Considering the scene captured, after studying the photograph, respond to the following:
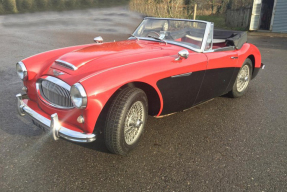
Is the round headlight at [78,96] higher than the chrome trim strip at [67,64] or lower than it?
lower

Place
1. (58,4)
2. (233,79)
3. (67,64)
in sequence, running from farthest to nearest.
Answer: (58,4)
(233,79)
(67,64)

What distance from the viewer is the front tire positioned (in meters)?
2.33

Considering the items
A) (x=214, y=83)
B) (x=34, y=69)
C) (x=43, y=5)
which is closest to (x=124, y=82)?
(x=34, y=69)

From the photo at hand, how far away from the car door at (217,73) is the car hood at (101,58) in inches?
23.2

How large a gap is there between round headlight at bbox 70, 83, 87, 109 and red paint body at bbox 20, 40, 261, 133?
4 centimetres

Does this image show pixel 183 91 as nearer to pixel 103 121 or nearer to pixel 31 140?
pixel 103 121

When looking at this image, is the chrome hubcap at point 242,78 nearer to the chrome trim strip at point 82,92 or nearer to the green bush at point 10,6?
the chrome trim strip at point 82,92

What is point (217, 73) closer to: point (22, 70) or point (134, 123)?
point (134, 123)

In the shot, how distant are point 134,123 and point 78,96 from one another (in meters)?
0.74

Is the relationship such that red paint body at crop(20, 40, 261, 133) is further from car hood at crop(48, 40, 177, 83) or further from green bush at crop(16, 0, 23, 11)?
green bush at crop(16, 0, 23, 11)

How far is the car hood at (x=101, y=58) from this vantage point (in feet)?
8.21

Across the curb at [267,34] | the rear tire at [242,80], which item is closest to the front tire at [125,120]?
the rear tire at [242,80]

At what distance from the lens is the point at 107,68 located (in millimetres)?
2459

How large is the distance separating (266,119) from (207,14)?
1011 inches
